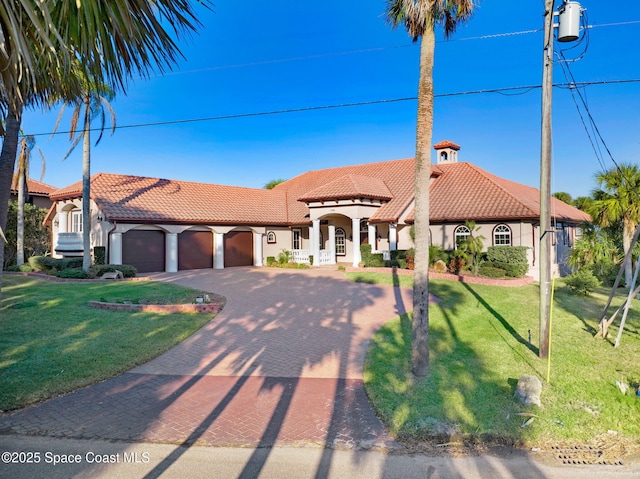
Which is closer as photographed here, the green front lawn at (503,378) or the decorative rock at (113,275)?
the green front lawn at (503,378)

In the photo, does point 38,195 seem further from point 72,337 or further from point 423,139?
point 423,139

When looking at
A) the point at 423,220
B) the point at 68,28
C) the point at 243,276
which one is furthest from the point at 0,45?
the point at 243,276

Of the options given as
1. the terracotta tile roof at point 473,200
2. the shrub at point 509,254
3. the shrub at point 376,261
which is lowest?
the shrub at point 376,261

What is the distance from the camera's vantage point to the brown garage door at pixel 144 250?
72.4 feet

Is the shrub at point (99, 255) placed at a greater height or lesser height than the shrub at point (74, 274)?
greater

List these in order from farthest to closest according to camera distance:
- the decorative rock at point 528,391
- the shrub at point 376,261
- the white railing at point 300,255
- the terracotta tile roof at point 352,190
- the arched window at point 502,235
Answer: the white railing at point 300,255 → the terracotta tile roof at point 352,190 → the shrub at point 376,261 → the arched window at point 502,235 → the decorative rock at point 528,391

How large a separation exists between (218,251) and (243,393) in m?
19.1

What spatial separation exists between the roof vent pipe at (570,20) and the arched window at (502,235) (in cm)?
1322

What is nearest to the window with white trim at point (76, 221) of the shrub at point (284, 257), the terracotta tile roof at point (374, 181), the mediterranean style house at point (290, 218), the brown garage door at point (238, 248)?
the mediterranean style house at point (290, 218)

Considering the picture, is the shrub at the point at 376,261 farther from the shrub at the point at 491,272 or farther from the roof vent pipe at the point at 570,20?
the roof vent pipe at the point at 570,20

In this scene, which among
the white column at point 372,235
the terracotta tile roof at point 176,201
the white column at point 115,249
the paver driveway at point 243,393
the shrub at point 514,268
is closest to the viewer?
the paver driveway at point 243,393

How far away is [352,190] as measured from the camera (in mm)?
24172

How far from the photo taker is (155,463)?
4836mm

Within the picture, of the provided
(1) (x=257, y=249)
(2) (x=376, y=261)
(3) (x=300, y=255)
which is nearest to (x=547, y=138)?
(2) (x=376, y=261)
